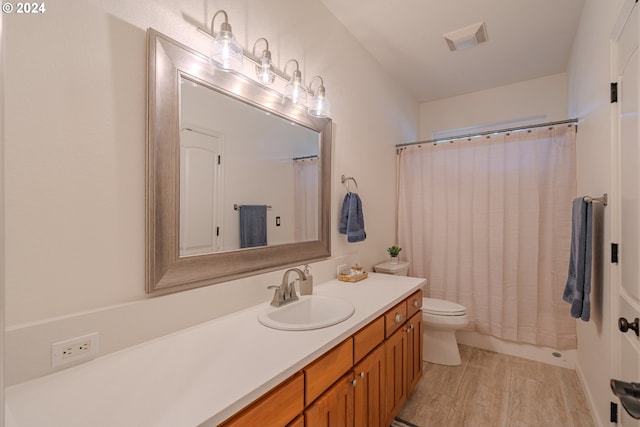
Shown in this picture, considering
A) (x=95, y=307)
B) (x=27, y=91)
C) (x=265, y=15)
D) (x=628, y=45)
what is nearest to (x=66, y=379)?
(x=95, y=307)

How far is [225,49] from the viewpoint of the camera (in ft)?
4.17

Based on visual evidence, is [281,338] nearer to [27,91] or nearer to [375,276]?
[27,91]

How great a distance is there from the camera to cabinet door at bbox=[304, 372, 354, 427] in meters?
1.03

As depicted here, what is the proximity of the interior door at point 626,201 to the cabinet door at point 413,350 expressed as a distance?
94 cm

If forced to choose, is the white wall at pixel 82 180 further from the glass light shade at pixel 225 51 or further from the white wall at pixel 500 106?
the white wall at pixel 500 106

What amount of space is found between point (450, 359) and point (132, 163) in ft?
8.74

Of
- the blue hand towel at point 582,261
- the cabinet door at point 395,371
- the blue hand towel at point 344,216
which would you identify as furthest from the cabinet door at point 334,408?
the blue hand towel at point 582,261

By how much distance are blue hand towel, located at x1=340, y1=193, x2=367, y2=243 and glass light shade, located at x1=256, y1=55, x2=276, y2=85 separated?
101 centimetres

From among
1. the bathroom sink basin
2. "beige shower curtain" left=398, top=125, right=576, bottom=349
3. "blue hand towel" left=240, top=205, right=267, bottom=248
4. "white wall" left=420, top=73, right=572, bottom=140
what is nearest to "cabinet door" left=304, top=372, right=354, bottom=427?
the bathroom sink basin

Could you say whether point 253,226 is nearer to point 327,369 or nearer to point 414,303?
point 327,369

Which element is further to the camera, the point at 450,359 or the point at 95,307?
the point at 450,359

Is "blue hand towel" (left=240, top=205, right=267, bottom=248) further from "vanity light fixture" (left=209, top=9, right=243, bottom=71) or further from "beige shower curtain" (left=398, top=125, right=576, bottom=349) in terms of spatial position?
"beige shower curtain" (left=398, top=125, right=576, bottom=349)

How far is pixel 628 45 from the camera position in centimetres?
121

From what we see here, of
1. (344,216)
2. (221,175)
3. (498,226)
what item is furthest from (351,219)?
(498,226)
